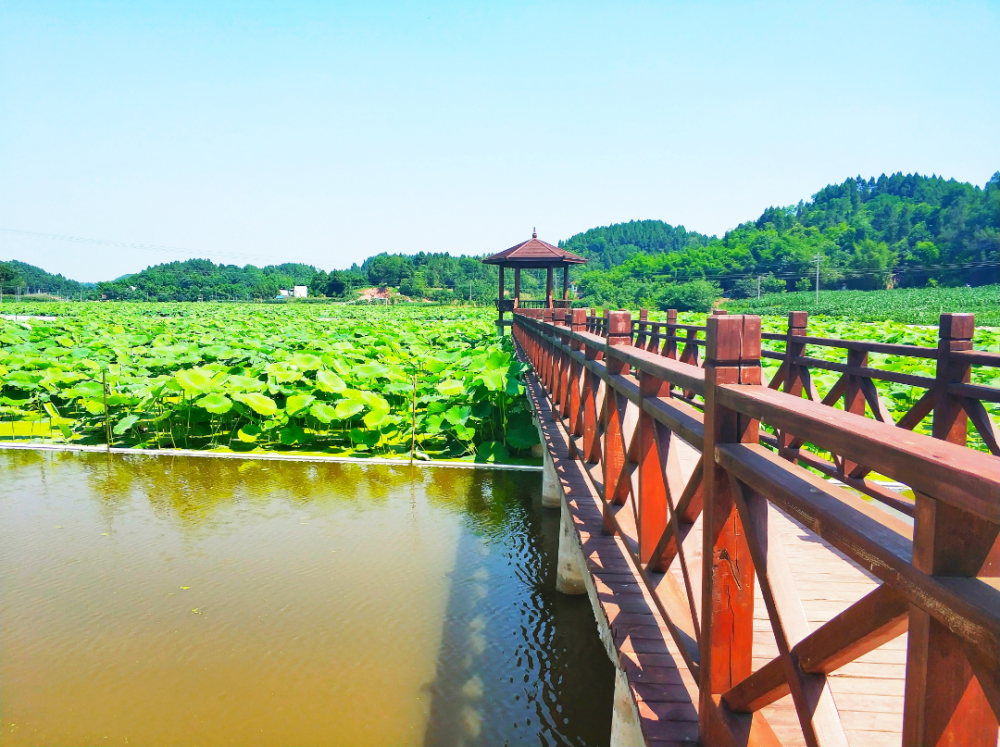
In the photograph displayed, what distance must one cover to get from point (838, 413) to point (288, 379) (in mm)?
8909

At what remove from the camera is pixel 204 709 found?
143 inches

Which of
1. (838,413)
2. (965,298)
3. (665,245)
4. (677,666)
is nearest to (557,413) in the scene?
(677,666)

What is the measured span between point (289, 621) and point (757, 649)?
3266 mm

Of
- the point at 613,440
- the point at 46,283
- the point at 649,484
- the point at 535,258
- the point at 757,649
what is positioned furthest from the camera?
the point at 46,283

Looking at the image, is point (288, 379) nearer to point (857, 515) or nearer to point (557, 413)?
point (557, 413)

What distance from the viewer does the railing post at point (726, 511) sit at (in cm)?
153

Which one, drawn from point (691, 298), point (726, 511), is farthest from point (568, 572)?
point (691, 298)

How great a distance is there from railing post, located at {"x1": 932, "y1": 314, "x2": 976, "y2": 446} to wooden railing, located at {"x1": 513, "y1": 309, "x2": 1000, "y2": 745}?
1.64m

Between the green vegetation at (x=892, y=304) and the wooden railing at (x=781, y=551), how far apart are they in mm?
31807

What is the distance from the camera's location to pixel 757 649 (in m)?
2.15

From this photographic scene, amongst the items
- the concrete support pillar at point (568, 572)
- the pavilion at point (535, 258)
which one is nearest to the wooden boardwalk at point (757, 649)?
the concrete support pillar at point (568, 572)

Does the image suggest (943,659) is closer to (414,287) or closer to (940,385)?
(940,385)

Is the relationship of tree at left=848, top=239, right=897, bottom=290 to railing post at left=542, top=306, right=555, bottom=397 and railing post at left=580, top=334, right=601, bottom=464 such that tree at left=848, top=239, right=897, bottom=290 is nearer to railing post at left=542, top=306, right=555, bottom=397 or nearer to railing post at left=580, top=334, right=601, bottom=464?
railing post at left=542, top=306, right=555, bottom=397

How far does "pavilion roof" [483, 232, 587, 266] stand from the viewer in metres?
16.8
